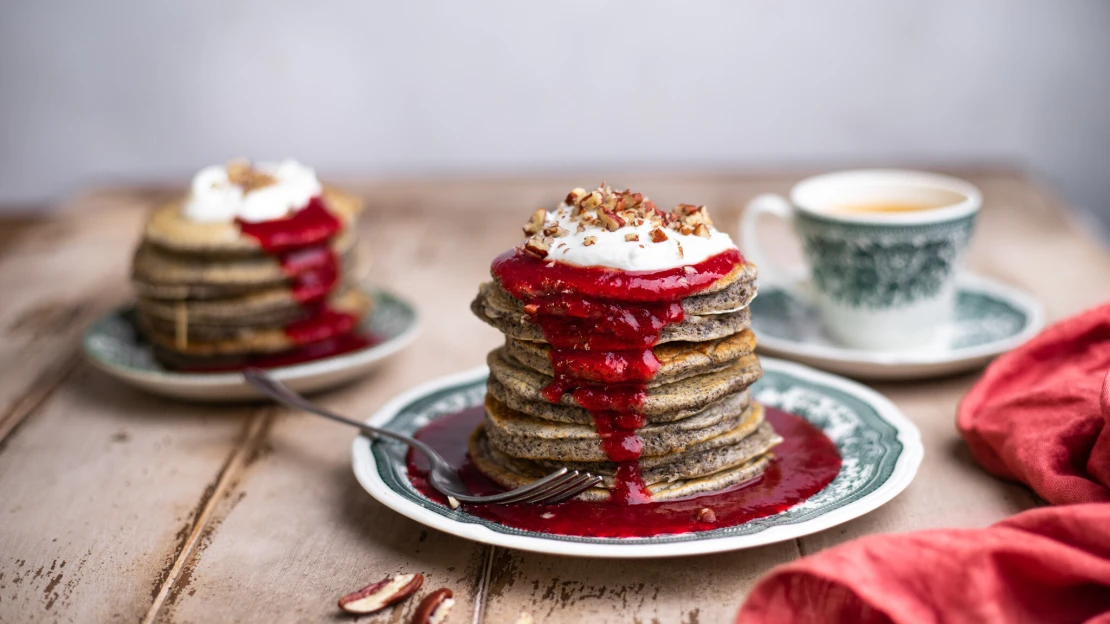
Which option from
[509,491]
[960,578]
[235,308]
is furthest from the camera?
[235,308]

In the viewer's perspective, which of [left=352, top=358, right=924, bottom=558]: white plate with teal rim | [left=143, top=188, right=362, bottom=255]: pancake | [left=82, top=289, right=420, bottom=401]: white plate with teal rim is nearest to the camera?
[left=352, top=358, right=924, bottom=558]: white plate with teal rim

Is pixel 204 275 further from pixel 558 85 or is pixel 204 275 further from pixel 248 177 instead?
pixel 558 85

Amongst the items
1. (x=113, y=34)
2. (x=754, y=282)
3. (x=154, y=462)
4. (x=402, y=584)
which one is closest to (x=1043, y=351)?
→ (x=754, y=282)

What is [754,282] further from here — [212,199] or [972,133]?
[972,133]

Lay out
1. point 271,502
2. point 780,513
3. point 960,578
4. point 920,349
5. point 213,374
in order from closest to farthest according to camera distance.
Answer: point 960,578
point 780,513
point 271,502
point 213,374
point 920,349

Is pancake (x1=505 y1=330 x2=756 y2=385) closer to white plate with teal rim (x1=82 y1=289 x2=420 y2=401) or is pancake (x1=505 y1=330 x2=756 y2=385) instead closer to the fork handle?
the fork handle

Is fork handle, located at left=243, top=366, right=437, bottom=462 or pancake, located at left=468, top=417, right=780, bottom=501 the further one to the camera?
fork handle, located at left=243, top=366, right=437, bottom=462

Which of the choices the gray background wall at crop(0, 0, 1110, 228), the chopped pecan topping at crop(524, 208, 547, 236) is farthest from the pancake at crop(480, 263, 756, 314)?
the gray background wall at crop(0, 0, 1110, 228)

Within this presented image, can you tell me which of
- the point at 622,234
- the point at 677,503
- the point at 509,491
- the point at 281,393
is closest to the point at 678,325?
the point at 622,234
